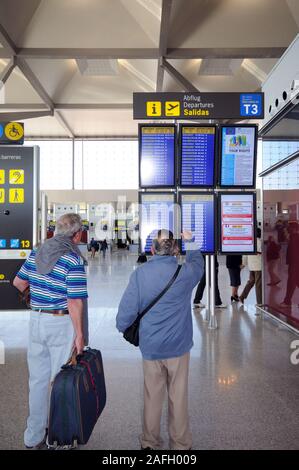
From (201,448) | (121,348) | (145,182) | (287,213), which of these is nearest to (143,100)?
(145,182)

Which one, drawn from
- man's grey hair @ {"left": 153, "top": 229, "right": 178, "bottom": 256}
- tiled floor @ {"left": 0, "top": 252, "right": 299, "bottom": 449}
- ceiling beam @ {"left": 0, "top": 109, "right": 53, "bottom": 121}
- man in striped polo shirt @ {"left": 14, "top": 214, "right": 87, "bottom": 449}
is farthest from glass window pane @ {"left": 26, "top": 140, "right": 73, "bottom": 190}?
man's grey hair @ {"left": 153, "top": 229, "right": 178, "bottom": 256}

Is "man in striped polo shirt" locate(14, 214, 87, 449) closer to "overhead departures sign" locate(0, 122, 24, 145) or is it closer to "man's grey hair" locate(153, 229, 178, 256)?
"man's grey hair" locate(153, 229, 178, 256)

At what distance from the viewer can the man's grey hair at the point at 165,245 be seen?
108 inches

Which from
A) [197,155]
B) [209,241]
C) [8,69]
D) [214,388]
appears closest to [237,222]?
[209,241]

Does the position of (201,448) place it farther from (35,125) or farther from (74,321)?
(35,125)

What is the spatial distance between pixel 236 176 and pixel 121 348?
2907 mm

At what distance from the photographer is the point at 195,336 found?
607 cm

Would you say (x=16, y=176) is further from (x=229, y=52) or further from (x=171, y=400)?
(x=229, y=52)

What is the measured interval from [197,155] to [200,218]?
874mm

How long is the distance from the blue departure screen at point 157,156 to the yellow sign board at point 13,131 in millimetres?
1693

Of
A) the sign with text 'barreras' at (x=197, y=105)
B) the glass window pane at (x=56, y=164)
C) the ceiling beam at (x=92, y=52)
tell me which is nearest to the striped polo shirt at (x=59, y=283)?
the sign with text 'barreras' at (x=197, y=105)

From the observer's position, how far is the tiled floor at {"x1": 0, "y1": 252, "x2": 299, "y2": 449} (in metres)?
3.09

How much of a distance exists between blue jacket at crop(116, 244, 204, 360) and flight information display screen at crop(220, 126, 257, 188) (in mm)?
3208

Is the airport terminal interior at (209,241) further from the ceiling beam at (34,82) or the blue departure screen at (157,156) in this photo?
the ceiling beam at (34,82)
